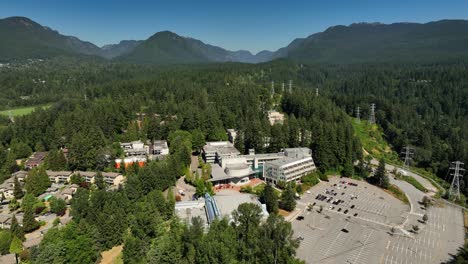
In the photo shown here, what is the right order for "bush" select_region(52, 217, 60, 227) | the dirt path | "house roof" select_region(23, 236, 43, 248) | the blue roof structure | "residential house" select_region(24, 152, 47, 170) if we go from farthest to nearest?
"residential house" select_region(24, 152, 47, 170) → "bush" select_region(52, 217, 60, 227) → the blue roof structure → "house roof" select_region(23, 236, 43, 248) → the dirt path

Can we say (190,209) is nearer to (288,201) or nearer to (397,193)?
(288,201)

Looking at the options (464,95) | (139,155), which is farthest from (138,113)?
(464,95)

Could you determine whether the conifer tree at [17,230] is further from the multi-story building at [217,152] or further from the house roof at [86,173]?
the multi-story building at [217,152]

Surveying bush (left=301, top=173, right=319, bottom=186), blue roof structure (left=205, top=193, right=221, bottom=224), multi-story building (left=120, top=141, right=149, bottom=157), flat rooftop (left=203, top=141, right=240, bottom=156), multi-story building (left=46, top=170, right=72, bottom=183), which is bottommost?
bush (left=301, top=173, right=319, bottom=186)

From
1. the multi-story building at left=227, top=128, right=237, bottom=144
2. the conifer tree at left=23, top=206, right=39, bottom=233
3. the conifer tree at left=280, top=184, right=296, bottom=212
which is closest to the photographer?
the conifer tree at left=23, top=206, right=39, bottom=233


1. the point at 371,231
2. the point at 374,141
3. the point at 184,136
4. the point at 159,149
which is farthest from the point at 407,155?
the point at 159,149

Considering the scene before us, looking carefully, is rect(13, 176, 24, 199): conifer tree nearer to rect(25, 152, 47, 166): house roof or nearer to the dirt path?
rect(25, 152, 47, 166): house roof

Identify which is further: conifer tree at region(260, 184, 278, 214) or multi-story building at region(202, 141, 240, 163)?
multi-story building at region(202, 141, 240, 163)

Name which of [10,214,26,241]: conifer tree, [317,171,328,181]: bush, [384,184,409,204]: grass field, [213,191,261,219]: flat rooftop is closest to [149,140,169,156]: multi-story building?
[213,191,261,219]: flat rooftop
